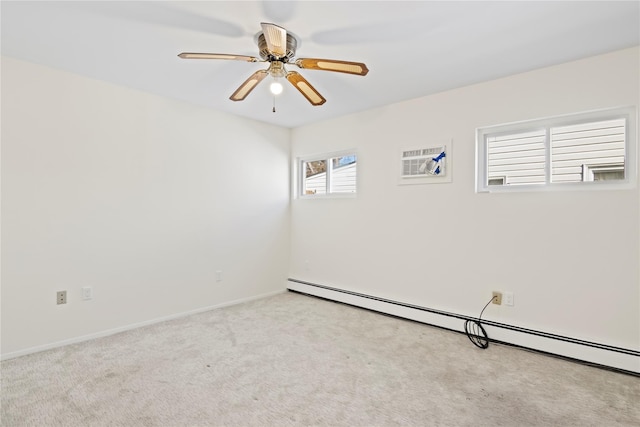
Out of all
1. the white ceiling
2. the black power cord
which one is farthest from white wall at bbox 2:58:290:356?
the black power cord

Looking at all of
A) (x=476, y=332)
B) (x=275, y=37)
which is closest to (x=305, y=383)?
(x=476, y=332)

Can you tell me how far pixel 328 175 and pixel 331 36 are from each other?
228 cm

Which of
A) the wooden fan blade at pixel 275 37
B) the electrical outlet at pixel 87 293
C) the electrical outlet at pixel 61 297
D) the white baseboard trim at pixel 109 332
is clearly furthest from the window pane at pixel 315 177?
the electrical outlet at pixel 61 297

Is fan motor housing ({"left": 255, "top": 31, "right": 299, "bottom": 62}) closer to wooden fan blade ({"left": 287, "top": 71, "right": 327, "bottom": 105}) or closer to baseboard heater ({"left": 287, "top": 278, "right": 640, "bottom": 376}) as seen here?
wooden fan blade ({"left": 287, "top": 71, "right": 327, "bottom": 105})

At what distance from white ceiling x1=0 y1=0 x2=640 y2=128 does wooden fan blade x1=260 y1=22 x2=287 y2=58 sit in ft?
0.76

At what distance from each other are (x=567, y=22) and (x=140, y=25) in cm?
266

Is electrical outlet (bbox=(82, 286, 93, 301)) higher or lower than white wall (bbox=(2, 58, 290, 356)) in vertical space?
lower

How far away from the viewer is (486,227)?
3002 mm

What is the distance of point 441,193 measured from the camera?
327 centimetres

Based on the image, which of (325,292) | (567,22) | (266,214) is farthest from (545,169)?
(266,214)

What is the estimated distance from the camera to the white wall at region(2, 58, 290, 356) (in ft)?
8.53

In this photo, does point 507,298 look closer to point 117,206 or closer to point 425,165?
point 425,165

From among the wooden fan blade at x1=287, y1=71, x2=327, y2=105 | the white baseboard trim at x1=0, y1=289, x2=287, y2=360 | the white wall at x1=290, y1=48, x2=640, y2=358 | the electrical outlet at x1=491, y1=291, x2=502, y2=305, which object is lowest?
the white baseboard trim at x1=0, y1=289, x2=287, y2=360

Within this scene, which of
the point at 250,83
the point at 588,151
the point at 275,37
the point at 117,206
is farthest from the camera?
the point at 117,206
